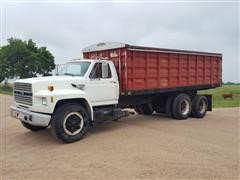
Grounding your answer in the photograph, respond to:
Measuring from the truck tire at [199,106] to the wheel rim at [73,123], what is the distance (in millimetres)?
6059

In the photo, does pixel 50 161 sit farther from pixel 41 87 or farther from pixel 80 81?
pixel 80 81

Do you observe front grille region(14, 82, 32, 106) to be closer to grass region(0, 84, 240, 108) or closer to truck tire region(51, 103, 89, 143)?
truck tire region(51, 103, 89, 143)

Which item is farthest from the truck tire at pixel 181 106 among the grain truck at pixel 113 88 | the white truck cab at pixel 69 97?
the white truck cab at pixel 69 97

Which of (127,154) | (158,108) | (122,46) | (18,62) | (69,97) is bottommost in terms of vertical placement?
(127,154)

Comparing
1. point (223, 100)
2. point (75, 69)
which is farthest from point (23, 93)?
point (223, 100)

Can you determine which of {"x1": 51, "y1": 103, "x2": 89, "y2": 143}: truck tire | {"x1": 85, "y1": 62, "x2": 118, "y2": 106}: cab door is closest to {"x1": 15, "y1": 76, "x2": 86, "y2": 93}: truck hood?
{"x1": 85, "y1": 62, "x2": 118, "y2": 106}: cab door

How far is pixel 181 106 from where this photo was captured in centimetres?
1210

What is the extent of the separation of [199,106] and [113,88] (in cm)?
499

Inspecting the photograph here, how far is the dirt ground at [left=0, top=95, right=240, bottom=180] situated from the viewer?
216 inches

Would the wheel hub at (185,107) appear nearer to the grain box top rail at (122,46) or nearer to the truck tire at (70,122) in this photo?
the grain box top rail at (122,46)

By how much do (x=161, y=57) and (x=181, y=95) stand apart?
2161mm

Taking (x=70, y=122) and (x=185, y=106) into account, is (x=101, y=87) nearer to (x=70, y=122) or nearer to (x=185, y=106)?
(x=70, y=122)

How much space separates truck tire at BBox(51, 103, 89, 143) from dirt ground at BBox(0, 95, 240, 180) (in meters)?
0.25

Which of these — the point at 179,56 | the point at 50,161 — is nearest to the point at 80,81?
the point at 50,161
